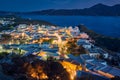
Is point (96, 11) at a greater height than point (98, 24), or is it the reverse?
point (96, 11)

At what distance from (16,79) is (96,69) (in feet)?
12.6

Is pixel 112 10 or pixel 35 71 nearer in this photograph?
pixel 35 71

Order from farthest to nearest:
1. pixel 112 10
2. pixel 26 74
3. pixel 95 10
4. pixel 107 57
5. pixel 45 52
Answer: pixel 95 10 < pixel 112 10 < pixel 107 57 < pixel 45 52 < pixel 26 74

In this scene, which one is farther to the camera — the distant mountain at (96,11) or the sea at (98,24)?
the distant mountain at (96,11)

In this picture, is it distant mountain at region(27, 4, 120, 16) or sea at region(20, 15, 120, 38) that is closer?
sea at region(20, 15, 120, 38)

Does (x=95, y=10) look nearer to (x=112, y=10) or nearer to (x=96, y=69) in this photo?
(x=112, y=10)

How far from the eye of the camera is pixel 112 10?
345ft

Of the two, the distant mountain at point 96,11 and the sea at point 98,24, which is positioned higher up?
the distant mountain at point 96,11

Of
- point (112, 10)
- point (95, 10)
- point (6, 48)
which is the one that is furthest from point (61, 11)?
point (6, 48)

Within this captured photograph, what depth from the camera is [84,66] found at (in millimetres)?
11297

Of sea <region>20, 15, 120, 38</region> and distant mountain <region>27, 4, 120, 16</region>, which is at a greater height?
distant mountain <region>27, 4, 120, 16</region>

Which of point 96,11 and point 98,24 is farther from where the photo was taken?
point 96,11

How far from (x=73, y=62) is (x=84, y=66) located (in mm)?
551

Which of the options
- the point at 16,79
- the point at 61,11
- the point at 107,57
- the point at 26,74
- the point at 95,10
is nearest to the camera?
the point at 16,79
